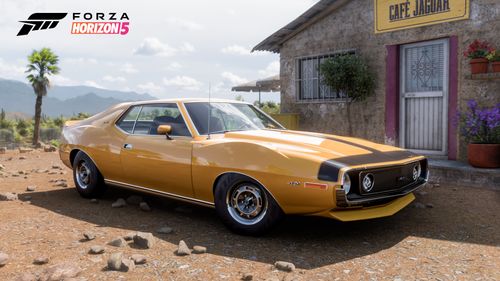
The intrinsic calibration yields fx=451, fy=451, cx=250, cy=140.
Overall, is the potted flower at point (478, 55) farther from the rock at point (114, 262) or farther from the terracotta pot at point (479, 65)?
the rock at point (114, 262)

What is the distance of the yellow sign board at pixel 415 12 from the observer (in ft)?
26.8

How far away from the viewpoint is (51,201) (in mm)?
5934

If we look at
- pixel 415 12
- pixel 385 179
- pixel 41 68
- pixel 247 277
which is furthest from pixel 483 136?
Result: pixel 41 68

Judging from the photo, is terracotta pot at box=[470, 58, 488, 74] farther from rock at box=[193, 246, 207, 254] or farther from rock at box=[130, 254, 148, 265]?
rock at box=[130, 254, 148, 265]

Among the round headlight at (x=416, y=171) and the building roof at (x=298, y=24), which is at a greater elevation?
the building roof at (x=298, y=24)

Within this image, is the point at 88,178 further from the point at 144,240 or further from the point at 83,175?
the point at 144,240

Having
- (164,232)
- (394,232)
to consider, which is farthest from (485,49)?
(164,232)

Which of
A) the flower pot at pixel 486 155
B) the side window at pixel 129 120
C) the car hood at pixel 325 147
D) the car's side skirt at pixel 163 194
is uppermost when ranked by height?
the side window at pixel 129 120

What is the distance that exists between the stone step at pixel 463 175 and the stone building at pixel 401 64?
1158mm

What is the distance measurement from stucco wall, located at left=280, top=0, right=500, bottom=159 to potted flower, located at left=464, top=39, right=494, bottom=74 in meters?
0.22

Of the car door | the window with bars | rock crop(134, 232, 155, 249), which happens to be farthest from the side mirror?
the window with bars

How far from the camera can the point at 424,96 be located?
889cm

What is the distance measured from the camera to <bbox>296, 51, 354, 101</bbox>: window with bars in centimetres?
1060

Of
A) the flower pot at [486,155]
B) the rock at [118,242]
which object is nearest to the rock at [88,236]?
the rock at [118,242]
